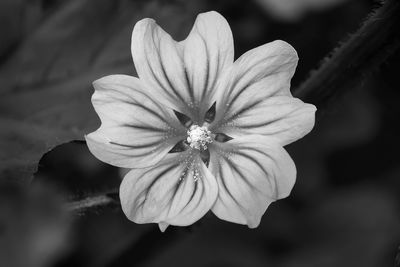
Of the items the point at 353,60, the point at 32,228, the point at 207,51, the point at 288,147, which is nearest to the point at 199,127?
the point at 207,51

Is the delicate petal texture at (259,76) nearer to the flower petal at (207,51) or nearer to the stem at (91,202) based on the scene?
the flower petal at (207,51)

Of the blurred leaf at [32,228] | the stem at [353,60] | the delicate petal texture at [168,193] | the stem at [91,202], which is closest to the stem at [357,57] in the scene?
the stem at [353,60]

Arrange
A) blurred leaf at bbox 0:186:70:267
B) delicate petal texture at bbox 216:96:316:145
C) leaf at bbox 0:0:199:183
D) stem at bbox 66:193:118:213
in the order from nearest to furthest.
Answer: blurred leaf at bbox 0:186:70:267 → delicate petal texture at bbox 216:96:316:145 → stem at bbox 66:193:118:213 → leaf at bbox 0:0:199:183

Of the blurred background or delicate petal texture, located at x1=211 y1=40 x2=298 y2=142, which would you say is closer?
delicate petal texture, located at x1=211 y1=40 x2=298 y2=142

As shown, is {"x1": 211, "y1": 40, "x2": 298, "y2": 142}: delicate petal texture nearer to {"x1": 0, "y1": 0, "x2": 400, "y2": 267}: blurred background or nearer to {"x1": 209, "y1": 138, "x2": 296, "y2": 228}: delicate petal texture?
{"x1": 209, "y1": 138, "x2": 296, "y2": 228}: delicate petal texture

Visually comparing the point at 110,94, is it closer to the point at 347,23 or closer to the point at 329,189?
the point at 329,189

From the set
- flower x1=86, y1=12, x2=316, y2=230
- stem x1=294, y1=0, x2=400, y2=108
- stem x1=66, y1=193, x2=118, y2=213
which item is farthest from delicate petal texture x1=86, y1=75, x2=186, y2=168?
stem x1=294, y1=0, x2=400, y2=108
